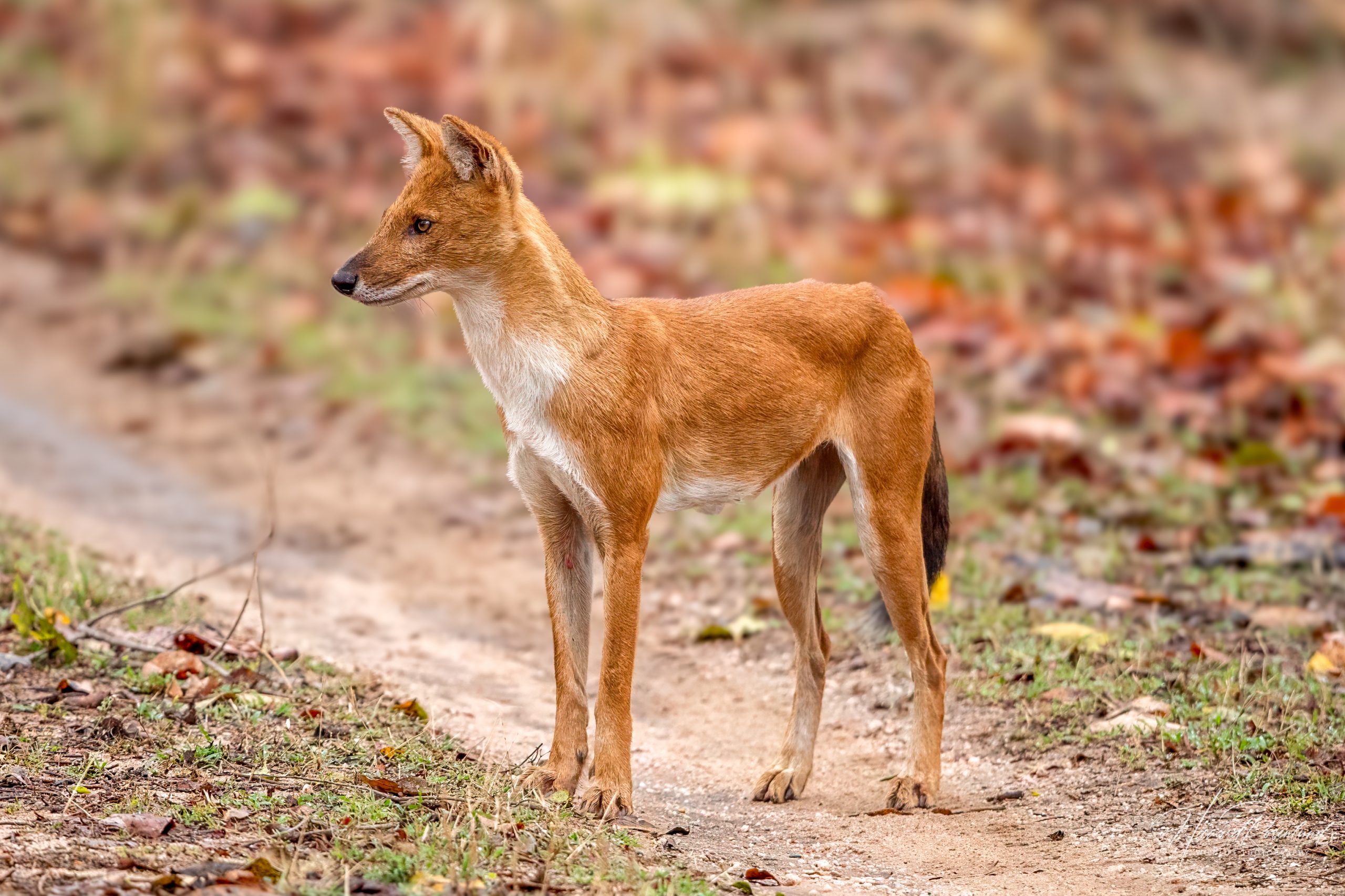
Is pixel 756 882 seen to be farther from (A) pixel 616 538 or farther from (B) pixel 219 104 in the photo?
(B) pixel 219 104

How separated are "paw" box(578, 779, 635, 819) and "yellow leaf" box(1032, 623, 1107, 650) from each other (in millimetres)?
2379

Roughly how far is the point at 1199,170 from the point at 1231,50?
2366 millimetres

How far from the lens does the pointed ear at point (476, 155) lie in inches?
182

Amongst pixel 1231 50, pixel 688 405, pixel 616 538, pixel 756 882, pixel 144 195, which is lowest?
pixel 756 882

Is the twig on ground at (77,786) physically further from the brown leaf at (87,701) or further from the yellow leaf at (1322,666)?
the yellow leaf at (1322,666)

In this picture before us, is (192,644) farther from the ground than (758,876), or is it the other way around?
(192,644)

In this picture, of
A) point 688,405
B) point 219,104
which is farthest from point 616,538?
point 219,104

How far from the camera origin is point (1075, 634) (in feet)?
21.0

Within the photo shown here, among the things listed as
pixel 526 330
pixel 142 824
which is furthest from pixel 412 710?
pixel 526 330

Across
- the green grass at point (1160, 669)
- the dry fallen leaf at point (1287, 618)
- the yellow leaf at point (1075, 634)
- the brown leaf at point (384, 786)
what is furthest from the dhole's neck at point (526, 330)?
the dry fallen leaf at point (1287, 618)

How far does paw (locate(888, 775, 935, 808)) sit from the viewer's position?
5.27 metres

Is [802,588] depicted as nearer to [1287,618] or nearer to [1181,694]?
[1181,694]

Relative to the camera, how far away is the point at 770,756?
594cm

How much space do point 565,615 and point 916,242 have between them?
820 cm
